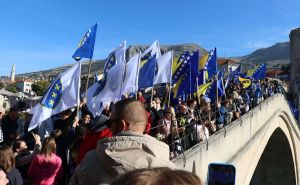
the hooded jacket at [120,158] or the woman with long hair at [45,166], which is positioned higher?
the hooded jacket at [120,158]

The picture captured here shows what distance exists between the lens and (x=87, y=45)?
355 inches

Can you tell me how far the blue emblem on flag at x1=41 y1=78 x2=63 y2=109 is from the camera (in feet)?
23.3

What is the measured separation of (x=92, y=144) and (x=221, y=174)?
1.49 metres

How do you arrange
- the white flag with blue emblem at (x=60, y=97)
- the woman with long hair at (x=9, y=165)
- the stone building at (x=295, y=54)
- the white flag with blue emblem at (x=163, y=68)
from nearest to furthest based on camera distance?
the woman with long hair at (x=9, y=165) → the white flag with blue emblem at (x=60, y=97) → the white flag with blue emblem at (x=163, y=68) → the stone building at (x=295, y=54)

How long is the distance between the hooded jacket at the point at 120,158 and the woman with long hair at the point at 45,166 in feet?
8.47

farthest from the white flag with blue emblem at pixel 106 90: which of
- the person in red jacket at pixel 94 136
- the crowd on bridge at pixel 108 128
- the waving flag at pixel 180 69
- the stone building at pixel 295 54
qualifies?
the stone building at pixel 295 54

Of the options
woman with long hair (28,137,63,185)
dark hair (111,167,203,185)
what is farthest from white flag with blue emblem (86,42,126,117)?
dark hair (111,167,203,185)

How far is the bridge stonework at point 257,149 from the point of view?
8352 mm

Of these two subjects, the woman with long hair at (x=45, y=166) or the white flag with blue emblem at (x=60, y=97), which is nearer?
the woman with long hair at (x=45, y=166)

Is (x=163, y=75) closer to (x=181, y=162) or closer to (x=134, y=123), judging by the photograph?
(x=181, y=162)

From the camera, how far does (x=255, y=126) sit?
17.2 metres

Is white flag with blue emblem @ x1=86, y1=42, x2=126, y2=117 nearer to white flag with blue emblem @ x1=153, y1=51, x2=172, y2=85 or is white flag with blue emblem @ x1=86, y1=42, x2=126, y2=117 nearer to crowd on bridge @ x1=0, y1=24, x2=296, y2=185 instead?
crowd on bridge @ x1=0, y1=24, x2=296, y2=185

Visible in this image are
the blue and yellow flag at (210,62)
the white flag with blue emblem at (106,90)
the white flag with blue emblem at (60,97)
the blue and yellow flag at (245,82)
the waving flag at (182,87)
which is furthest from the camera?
the blue and yellow flag at (245,82)

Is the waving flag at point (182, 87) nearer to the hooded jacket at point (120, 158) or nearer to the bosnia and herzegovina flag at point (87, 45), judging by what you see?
the bosnia and herzegovina flag at point (87, 45)
